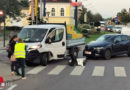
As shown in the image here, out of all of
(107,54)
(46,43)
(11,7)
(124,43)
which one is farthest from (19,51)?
(11,7)

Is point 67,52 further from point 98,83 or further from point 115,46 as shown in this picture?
point 98,83

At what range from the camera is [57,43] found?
15633 millimetres

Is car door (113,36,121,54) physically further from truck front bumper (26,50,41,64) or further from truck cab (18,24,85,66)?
truck front bumper (26,50,41,64)

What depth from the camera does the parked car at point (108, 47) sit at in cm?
1736

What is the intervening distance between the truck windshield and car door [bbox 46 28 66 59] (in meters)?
0.44

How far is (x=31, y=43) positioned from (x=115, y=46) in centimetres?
596

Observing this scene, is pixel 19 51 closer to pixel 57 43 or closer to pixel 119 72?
pixel 119 72

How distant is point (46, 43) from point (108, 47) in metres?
4.38

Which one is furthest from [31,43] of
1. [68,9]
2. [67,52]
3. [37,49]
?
[68,9]

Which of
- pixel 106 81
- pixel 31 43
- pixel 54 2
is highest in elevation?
pixel 54 2

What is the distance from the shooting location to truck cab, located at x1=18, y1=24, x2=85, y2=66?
47.3 ft

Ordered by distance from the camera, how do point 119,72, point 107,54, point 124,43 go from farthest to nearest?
point 124,43 < point 107,54 < point 119,72

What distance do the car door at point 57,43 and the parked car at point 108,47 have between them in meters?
2.24

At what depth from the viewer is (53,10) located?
291 feet
